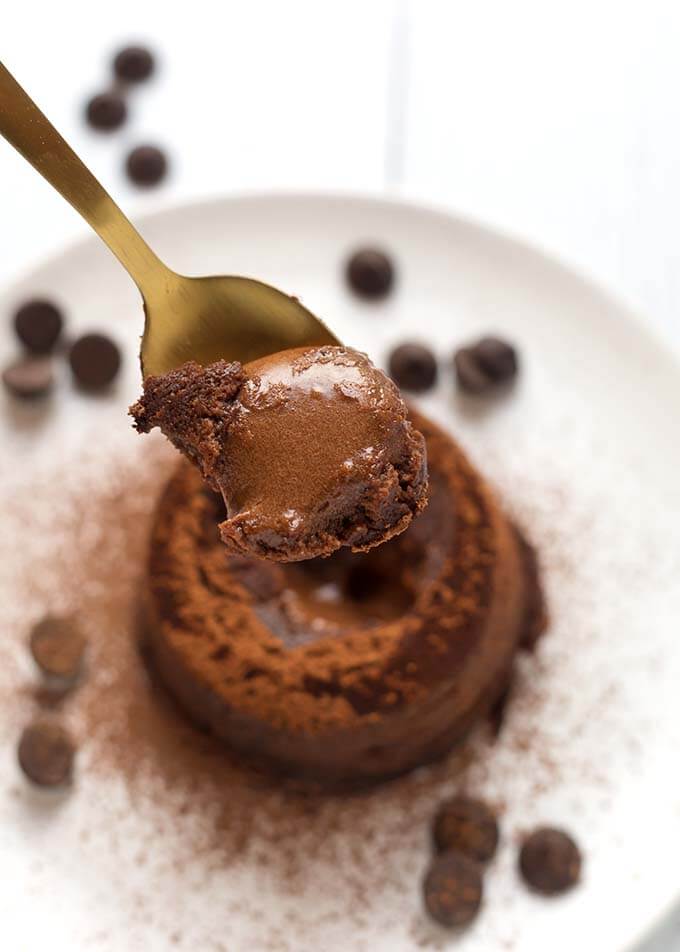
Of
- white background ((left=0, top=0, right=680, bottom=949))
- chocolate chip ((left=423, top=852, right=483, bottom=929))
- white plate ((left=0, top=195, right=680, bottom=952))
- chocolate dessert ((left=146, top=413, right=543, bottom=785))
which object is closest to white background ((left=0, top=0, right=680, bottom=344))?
white background ((left=0, top=0, right=680, bottom=949))

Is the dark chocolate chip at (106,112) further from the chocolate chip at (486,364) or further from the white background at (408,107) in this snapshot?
the chocolate chip at (486,364)

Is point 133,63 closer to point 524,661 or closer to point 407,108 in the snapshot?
point 407,108

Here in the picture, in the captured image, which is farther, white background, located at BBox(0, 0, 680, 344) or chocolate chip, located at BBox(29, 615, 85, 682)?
white background, located at BBox(0, 0, 680, 344)

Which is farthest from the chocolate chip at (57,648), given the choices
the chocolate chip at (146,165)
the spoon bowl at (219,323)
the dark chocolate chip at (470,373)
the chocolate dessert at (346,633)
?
the chocolate chip at (146,165)

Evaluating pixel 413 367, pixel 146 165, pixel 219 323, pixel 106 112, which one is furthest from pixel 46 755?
pixel 106 112

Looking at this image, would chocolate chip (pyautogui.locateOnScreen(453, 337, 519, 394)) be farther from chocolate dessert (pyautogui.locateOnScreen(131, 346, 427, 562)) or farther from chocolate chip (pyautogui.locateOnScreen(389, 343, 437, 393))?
chocolate dessert (pyautogui.locateOnScreen(131, 346, 427, 562))

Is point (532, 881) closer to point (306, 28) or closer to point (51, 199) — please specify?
point (51, 199)
